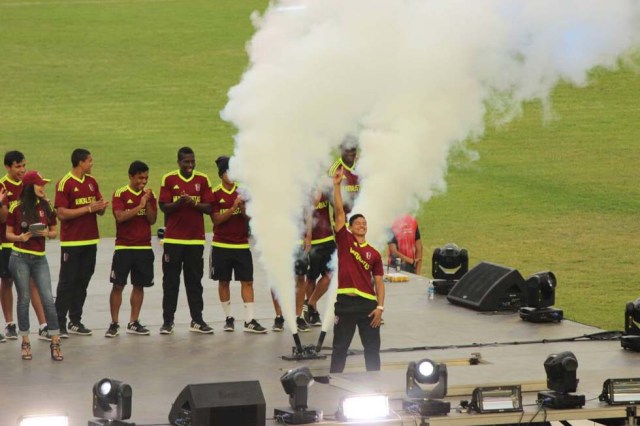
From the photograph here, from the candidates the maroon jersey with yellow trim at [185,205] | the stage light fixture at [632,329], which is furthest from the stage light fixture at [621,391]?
the maroon jersey with yellow trim at [185,205]

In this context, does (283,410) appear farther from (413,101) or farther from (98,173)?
(98,173)

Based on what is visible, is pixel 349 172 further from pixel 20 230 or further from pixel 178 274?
pixel 20 230

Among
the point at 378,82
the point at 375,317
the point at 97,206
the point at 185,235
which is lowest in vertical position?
the point at 375,317

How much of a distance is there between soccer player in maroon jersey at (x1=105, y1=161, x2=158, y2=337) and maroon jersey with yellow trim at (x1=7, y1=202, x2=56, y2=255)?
55.5 inches

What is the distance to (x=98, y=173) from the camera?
3625 centimetres

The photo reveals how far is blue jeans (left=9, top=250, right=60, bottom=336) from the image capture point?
1630 cm

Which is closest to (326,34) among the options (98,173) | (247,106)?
(247,106)

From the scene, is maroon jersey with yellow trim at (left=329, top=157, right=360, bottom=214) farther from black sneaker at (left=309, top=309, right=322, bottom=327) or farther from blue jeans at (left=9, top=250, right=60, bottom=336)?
blue jeans at (left=9, top=250, right=60, bottom=336)

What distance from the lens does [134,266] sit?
17.9 m

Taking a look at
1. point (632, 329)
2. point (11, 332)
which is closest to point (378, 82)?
point (632, 329)

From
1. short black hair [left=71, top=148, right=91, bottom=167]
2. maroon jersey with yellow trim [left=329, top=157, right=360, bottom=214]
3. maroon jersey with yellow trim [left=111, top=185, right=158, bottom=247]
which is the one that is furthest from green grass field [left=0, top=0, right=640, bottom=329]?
short black hair [left=71, top=148, right=91, bottom=167]

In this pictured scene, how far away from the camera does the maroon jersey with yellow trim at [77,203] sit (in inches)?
693

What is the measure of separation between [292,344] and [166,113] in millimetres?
27282

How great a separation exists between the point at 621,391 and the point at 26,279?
684 centimetres
